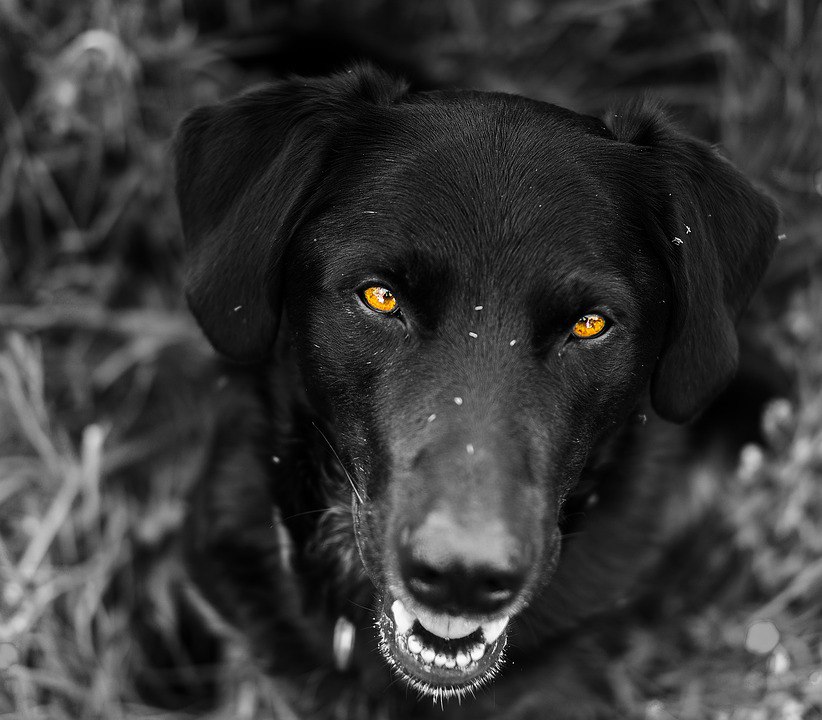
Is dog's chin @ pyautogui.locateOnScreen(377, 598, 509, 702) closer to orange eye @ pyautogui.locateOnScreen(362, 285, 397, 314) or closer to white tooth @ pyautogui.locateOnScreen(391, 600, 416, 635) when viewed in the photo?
white tooth @ pyautogui.locateOnScreen(391, 600, 416, 635)

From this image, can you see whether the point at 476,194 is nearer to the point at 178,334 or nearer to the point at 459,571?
the point at 459,571

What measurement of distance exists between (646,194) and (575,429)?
0.58 meters

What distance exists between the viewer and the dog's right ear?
212 cm

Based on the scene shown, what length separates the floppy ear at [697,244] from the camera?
2119 mm

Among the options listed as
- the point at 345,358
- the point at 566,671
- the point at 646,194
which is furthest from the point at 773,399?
the point at 345,358

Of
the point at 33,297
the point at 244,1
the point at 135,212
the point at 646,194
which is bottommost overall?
the point at 33,297

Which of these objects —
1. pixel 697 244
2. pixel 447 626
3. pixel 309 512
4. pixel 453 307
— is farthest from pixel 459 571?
pixel 697 244

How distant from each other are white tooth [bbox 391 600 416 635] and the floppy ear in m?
0.80

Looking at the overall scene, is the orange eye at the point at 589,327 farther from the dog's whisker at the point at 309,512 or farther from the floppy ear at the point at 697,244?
the dog's whisker at the point at 309,512

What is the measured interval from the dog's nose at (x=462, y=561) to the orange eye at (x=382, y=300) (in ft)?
1.55

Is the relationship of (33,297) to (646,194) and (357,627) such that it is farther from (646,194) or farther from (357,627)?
(646,194)

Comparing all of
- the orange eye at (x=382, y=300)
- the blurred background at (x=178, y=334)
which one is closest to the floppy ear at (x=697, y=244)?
the orange eye at (x=382, y=300)

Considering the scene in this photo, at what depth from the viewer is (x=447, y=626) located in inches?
79.4

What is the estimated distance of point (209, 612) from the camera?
295cm
